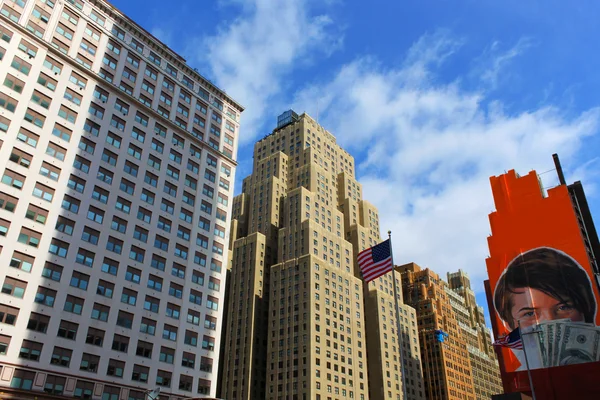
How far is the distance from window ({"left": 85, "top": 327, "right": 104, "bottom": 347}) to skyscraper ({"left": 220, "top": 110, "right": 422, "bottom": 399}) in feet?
214

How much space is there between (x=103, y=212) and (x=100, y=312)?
13554mm

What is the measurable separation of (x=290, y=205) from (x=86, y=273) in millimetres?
94360

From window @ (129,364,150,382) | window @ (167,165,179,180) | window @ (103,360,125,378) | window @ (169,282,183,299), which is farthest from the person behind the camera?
window @ (167,165,179,180)

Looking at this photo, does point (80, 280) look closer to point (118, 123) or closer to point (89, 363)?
point (89, 363)

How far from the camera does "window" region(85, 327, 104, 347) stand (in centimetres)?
5956

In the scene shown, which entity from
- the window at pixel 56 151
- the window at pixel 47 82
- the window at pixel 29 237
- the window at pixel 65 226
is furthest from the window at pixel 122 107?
the window at pixel 29 237

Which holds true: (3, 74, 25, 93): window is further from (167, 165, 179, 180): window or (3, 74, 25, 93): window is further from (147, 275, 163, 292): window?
(147, 275, 163, 292): window

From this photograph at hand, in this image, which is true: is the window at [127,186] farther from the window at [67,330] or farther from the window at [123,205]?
the window at [67,330]

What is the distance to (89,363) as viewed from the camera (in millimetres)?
58562

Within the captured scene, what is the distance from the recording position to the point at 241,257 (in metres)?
149

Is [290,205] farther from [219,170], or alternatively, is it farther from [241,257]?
[219,170]

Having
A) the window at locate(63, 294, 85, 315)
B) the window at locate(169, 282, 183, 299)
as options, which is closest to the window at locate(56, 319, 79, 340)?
the window at locate(63, 294, 85, 315)

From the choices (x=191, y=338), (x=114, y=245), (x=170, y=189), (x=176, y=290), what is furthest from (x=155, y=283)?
(x=170, y=189)

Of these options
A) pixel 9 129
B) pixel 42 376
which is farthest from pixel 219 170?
pixel 42 376
